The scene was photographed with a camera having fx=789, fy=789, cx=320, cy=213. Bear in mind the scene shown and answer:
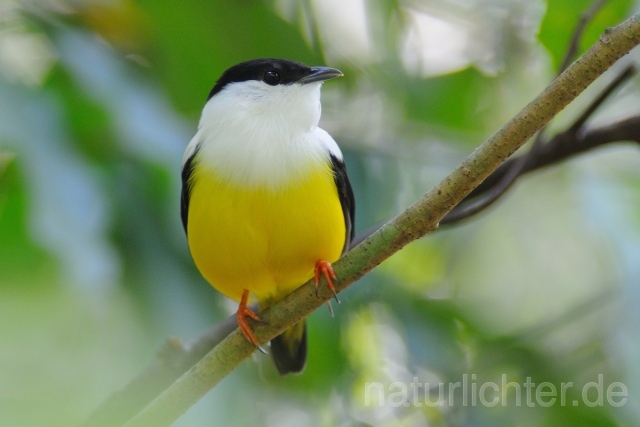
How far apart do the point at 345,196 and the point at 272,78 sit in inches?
22.7

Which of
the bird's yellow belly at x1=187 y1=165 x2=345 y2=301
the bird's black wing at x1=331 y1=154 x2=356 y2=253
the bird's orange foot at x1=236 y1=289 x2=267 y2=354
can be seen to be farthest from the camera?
the bird's black wing at x1=331 y1=154 x2=356 y2=253

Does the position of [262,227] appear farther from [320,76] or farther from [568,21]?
[568,21]

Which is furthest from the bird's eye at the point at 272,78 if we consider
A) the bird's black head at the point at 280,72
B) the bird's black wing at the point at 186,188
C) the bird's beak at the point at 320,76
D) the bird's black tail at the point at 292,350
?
the bird's black tail at the point at 292,350

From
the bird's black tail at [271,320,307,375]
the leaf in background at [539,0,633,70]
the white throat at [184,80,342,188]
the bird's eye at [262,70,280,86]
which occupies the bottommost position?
the bird's black tail at [271,320,307,375]

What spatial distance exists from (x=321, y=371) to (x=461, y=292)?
3.39 feet

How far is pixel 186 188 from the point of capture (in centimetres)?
307

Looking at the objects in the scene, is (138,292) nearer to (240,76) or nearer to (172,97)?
(240,76)

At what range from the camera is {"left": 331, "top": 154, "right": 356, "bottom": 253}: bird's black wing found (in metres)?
3.00

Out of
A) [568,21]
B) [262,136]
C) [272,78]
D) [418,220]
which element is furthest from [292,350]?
[568,21]

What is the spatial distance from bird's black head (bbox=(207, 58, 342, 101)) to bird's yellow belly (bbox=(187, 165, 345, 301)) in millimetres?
462

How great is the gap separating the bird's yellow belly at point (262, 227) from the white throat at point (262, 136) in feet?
0.16

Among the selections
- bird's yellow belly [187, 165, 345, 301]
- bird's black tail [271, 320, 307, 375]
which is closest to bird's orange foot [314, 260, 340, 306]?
bird's yellow belly [187, 165, 345, 301]

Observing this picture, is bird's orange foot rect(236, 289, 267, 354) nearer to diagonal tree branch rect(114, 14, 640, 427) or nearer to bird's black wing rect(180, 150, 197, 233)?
diagonal tree branch rect(114, 14, 640, 427)

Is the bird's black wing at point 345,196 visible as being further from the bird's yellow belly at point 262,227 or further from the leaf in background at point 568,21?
the leaf in background at point 568,21
